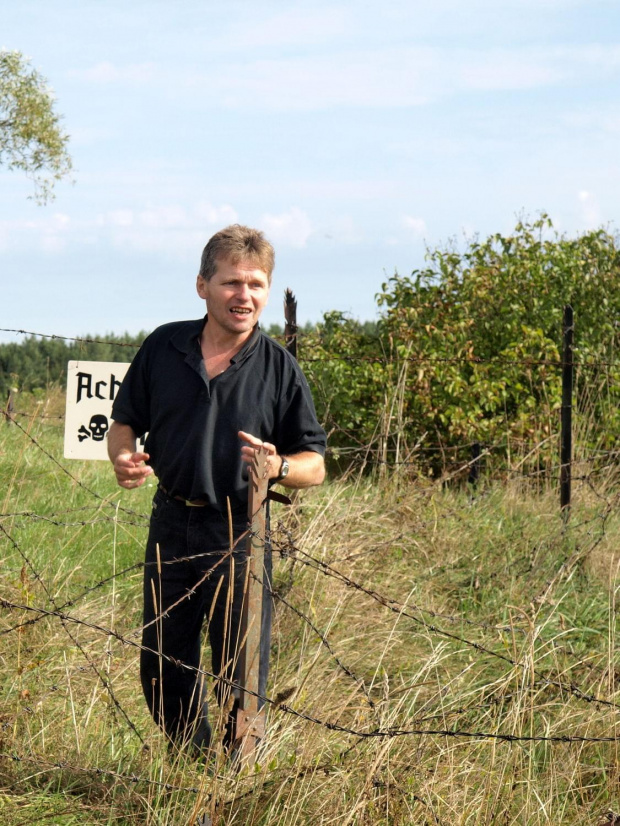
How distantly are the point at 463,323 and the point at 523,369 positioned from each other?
79cm

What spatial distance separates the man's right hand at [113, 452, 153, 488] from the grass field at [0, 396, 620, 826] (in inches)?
13.3

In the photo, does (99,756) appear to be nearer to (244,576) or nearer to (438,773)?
(244,576)

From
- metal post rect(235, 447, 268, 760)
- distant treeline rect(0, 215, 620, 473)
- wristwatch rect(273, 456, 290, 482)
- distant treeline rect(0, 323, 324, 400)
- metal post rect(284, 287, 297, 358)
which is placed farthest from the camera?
distant treeline rect(0, 323, 324, 400)

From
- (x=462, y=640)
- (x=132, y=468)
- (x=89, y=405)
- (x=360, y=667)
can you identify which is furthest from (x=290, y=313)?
(x=462, y=640)

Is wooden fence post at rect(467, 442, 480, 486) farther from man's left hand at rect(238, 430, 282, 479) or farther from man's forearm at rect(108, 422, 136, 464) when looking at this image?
man's left hand at rect(238, 430, 282, 479)

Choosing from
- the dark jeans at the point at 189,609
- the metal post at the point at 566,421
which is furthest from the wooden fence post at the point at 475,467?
the dark jeans at the point at 189,609

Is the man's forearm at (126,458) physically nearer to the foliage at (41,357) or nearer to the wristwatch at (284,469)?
the wristwatch at (284,469)

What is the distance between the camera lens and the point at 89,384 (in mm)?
6434

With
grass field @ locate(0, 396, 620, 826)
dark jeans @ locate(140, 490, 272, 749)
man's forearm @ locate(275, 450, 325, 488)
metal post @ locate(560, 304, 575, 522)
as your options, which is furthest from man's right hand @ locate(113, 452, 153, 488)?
metal post @ locate(560, 304, 575, 522)

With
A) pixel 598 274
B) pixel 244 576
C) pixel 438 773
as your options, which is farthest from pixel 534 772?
pixel 598 274

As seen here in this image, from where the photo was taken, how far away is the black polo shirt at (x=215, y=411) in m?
3.33

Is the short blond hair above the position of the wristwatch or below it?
above

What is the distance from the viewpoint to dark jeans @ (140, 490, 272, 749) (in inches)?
132

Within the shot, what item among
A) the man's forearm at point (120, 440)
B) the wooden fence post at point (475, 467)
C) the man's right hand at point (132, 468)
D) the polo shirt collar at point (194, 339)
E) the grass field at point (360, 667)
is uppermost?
the polo shirt collar at point (194, 339)
